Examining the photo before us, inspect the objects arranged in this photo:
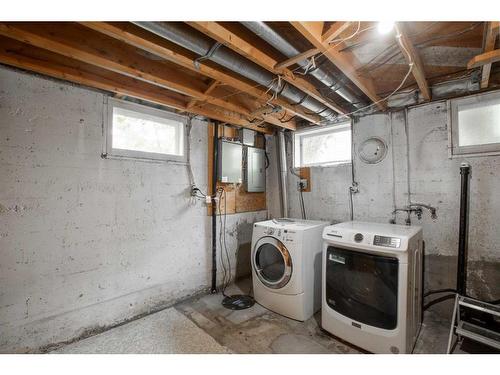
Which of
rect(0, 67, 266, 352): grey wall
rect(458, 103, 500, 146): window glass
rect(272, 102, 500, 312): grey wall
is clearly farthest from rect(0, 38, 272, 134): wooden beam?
rect(458, 103, 500, 146): window glass

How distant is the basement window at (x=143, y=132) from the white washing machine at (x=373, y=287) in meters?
1.90

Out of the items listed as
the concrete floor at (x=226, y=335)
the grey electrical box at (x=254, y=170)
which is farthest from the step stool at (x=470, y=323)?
the grey electrical box at (x=254, y=170)

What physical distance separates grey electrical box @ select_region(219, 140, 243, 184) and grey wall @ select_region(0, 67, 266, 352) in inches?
22.3

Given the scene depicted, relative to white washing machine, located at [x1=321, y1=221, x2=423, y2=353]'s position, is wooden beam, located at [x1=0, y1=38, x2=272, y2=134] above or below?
above

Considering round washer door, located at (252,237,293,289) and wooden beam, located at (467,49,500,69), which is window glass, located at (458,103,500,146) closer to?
wooden beam, located at (467,49,500,69)

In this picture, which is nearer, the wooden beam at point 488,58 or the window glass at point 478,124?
the wooden beam at point 488,58

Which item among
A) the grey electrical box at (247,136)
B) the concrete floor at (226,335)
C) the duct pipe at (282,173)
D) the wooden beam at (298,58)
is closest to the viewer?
the wooden beam at (298,58)

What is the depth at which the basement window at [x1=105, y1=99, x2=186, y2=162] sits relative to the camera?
2.22 meters

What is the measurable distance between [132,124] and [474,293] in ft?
11.8

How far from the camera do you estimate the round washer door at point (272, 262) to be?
7.54 feet

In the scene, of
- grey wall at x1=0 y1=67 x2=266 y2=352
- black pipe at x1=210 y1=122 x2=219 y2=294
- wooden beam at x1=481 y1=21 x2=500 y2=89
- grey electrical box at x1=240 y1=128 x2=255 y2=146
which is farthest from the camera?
grey electrical box at x1=240 y1=128 x2=255 y2=146

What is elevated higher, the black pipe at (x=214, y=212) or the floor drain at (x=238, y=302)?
the black pipe at (x=214, y=212)

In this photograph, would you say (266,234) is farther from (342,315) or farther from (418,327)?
(418,327)

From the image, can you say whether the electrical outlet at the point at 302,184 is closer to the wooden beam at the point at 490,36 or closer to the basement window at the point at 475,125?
Result: the basement window at the point at 475,125
